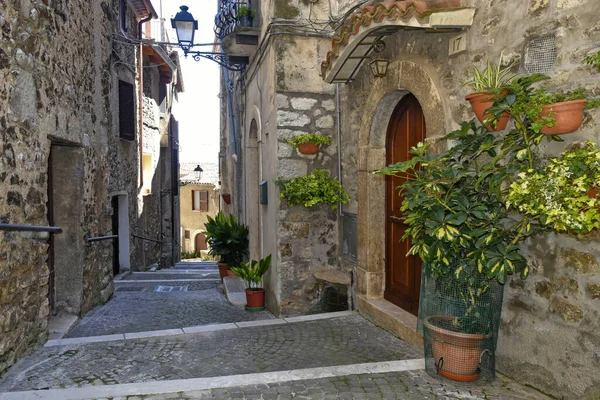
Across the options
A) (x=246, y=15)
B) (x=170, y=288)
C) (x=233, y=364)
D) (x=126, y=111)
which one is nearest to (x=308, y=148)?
(x=246, y=15)

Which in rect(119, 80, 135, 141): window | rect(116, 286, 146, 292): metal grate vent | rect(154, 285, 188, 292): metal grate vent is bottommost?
rect(154, 285, 188, 292): metal grate vent

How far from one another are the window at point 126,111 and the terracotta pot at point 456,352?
8.15 metres

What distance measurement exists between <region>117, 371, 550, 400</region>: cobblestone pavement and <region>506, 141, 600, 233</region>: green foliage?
129cm

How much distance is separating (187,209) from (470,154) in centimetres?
2845

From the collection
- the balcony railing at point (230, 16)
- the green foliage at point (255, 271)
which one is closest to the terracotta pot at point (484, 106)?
the green foliage at point (255, 271)

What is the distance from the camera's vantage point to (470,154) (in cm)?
330

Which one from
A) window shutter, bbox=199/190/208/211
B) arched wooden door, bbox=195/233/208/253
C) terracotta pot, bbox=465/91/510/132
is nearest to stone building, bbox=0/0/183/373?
terracotta pot, bbox=465/91/510/132

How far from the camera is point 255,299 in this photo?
252 inches

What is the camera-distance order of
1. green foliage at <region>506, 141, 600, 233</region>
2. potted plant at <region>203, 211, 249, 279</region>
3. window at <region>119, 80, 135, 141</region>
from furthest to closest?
window at <region>119, 80, 135, 141</region>
potted plant at <region>203, 211, 249, 279</region>
green foliage at <region>506, 141, 600, 233</region>

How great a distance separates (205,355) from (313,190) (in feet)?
7.50

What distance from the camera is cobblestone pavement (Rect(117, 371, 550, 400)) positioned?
310cm

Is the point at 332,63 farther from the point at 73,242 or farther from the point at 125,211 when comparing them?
the point at 125,211

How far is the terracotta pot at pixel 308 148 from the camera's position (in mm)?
5727

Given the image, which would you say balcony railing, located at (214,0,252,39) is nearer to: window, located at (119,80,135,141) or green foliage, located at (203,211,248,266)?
window, located at (119,80,135,141)
